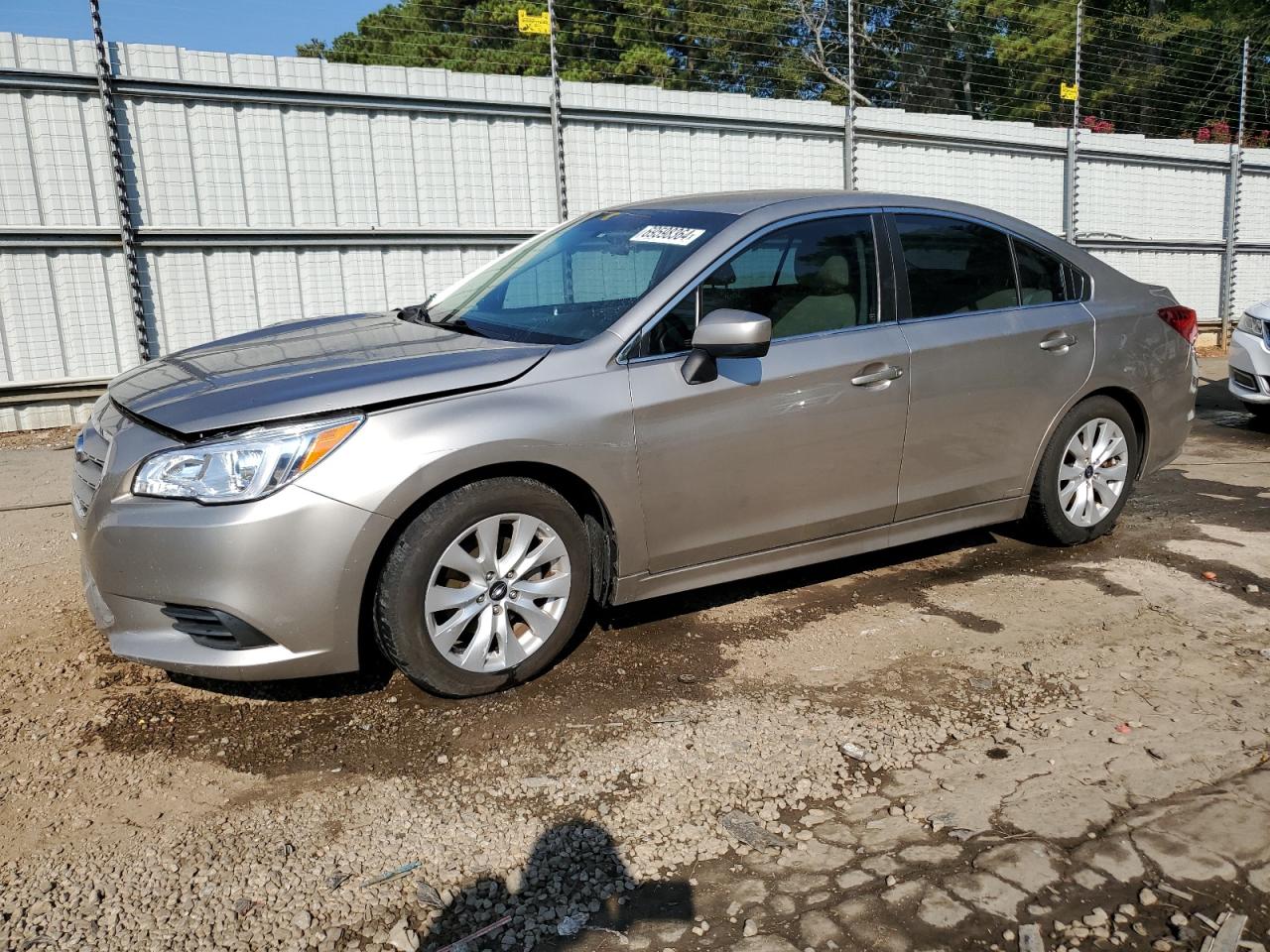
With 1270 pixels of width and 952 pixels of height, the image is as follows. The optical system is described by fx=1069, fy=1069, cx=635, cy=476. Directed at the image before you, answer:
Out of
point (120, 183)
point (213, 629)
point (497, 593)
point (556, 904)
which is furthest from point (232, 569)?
point (120, 183)

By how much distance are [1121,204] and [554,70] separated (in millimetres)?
8485

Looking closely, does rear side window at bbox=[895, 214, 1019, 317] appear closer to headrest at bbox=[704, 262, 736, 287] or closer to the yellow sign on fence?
headrest at bbox=[704, 262, 736, 287]

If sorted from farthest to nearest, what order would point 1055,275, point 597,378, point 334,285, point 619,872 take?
point 334,285 → point 1055,275 → point 597,378 → point 619,872

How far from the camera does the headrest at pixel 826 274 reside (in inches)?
165

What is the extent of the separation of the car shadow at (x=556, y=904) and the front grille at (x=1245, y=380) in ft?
24.5

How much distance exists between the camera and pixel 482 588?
347 centimetres

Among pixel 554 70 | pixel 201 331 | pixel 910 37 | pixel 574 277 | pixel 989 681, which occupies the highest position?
pixel 910 37

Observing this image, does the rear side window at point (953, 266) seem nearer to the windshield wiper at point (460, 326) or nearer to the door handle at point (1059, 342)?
the door handle at point (1059, 342)

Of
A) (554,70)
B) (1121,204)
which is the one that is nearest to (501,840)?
(554,70)

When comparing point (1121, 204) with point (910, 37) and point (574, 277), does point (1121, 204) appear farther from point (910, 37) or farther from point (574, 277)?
point (574, 277)

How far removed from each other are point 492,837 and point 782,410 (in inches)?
74.8

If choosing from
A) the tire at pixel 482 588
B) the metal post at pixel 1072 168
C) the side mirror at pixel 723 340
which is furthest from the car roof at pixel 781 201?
the metal post at pixel 1072 168

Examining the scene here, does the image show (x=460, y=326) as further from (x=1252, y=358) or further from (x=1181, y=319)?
(x=1252, y=358)

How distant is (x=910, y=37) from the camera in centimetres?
1591
